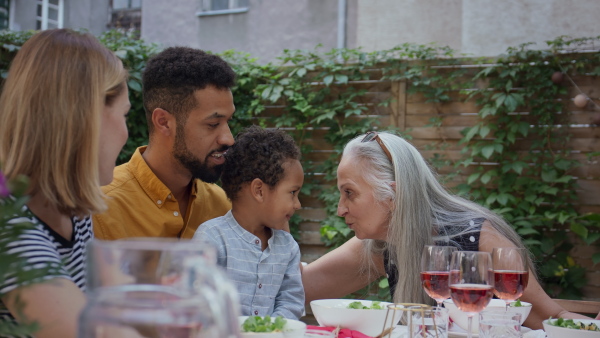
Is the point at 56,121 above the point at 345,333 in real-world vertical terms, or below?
above

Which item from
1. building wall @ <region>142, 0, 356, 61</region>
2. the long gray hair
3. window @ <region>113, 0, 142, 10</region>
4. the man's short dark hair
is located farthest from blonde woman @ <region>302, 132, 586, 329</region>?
window @ <region>113, 0, 142, 10</region>

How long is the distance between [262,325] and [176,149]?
1281mm

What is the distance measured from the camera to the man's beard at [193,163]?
246cm

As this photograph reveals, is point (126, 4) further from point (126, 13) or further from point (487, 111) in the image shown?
point (487, 111)

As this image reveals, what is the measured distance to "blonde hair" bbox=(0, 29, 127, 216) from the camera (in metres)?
1.22

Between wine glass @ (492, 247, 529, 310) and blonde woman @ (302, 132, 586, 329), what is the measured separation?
1.91 feet

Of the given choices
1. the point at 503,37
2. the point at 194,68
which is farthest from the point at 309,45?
the point at 194,68

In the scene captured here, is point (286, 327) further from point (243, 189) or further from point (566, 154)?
point (566, 154)

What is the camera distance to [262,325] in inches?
52.7

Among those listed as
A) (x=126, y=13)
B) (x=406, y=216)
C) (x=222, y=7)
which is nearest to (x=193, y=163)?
(x=406, y=216)

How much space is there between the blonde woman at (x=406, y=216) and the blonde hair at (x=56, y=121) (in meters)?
1.30

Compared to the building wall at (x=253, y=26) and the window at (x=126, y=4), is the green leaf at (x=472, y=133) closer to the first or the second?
the building wall at (x=253, y=26)

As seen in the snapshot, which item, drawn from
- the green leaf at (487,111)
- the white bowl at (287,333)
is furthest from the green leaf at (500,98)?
the white bowl at (287,333)

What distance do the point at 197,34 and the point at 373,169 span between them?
880 cm
